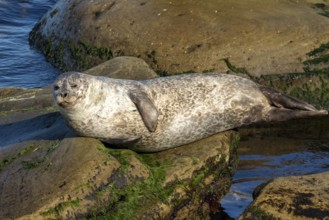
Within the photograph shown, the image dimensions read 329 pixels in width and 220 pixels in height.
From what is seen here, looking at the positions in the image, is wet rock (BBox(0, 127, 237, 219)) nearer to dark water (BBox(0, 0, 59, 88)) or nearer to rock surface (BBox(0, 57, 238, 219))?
rock surface (BBox(0, 57, 238, 219))

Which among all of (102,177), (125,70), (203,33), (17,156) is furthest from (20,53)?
(102,177)

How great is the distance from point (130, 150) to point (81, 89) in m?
Result: 0.67

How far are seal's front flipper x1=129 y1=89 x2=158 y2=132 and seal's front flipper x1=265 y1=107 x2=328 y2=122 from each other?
56.8 inches

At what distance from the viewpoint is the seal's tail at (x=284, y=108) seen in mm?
7168

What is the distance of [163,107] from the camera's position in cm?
646

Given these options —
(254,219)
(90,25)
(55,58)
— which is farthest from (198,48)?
(254,219)

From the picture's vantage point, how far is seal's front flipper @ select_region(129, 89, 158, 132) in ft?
20.3

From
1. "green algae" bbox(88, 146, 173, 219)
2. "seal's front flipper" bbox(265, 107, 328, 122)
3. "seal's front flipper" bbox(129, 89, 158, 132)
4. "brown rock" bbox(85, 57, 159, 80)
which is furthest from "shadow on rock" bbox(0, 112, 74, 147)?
"seal's front flipper" bbox(265, 107, 328, 122)

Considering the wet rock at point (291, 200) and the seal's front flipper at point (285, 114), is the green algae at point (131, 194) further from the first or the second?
the seal's front flipper at point (285, 114)

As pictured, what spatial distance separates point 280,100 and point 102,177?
8.19 feet

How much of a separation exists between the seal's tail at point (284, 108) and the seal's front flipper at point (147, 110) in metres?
1.45

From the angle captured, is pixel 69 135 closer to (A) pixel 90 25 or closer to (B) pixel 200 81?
(B) pixel 200 81

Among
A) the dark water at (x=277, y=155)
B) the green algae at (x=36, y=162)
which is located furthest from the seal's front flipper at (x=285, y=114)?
the green algae at (x=36, y=162)

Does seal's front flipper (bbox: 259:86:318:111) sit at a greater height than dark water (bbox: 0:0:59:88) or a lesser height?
greater
